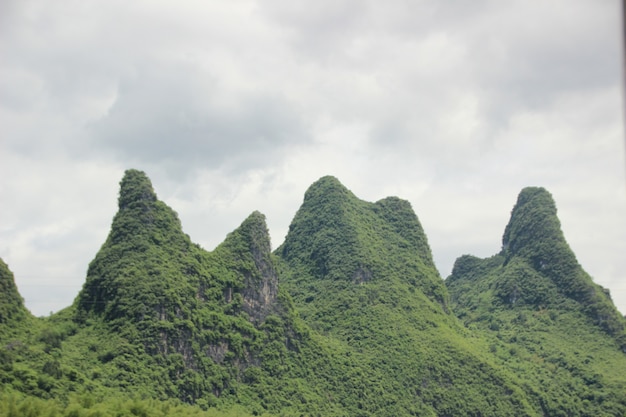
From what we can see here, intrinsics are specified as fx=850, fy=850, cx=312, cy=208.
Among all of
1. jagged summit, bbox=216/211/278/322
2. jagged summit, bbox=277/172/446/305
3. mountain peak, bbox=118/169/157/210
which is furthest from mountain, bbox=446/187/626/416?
mountain peak, bbox=118/169/157/210

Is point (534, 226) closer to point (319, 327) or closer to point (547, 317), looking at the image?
point (547, 317)

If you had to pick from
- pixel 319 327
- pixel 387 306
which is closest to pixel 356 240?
pixel 387 306

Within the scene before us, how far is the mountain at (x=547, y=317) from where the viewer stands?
2739 inches

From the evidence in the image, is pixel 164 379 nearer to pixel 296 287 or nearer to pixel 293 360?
pixel 293 360

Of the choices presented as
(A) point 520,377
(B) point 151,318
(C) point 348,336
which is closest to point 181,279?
(B) point 151,318

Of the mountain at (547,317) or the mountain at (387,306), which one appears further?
the mountain at (547,317)

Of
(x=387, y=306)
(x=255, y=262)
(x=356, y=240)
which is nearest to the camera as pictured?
(x=255, y=262)

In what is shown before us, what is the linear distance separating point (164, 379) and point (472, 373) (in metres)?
27.9

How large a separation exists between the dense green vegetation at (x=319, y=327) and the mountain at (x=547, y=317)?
0.54 ft

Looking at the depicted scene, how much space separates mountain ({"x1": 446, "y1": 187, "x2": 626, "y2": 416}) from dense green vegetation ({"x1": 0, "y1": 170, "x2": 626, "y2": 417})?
0.54ft

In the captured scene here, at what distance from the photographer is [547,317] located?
80375 mm

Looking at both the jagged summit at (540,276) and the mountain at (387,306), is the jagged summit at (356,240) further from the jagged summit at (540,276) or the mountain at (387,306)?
the jagged summit at (540,276)

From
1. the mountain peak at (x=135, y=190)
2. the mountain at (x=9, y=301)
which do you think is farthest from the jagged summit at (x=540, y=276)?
the mountain at (x=9, y=301)

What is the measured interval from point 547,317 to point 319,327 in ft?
80.3
